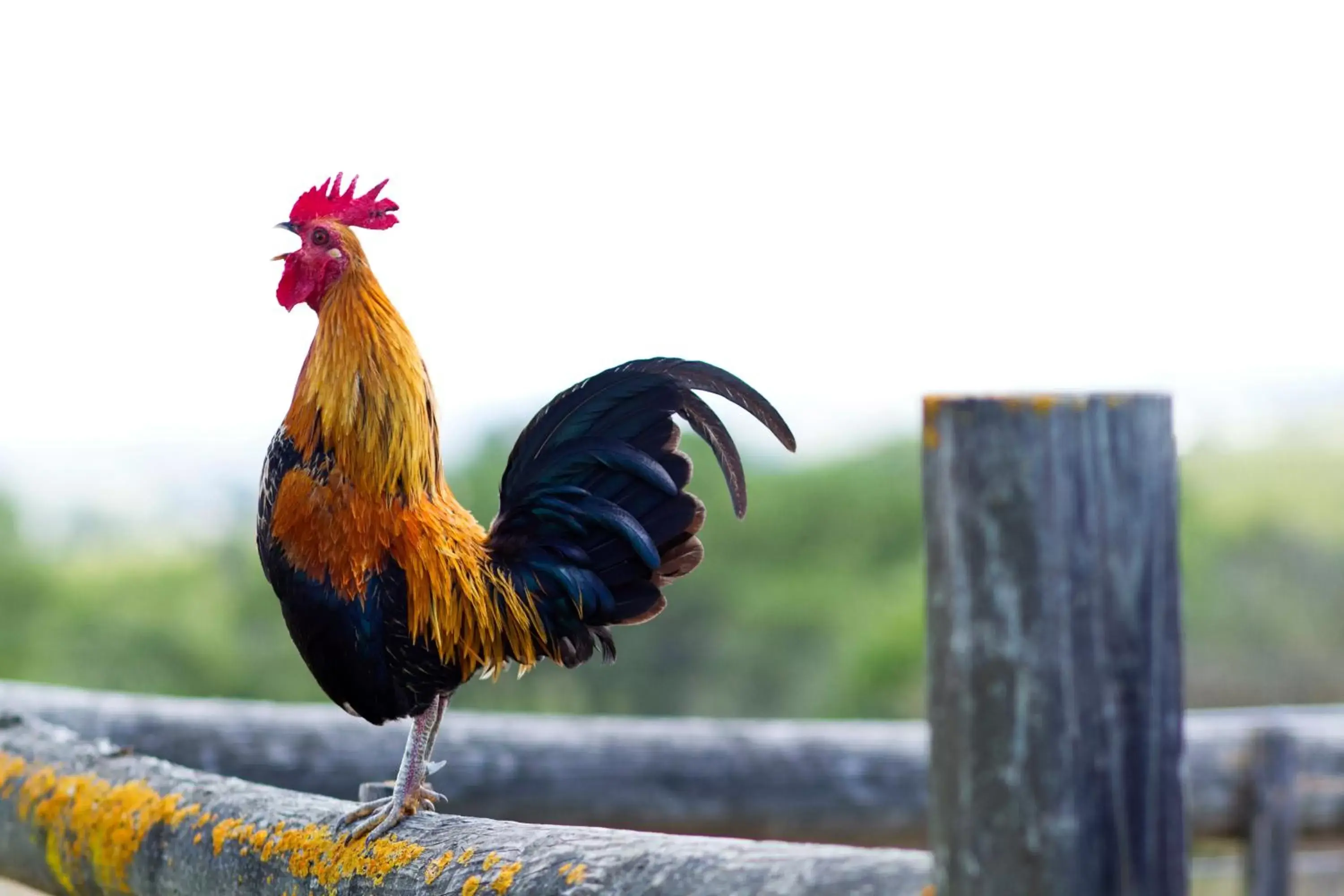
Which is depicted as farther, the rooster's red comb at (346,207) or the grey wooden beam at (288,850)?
the rooster's red comb at (346,207)

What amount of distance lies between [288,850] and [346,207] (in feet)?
3.28

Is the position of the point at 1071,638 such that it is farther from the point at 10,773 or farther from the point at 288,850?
the point at 10,773

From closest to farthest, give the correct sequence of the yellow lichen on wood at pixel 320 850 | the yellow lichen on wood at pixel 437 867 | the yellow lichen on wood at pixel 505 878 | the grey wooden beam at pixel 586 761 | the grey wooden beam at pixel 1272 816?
1. the yellow lichen on wood at pixel 505 878
2. the yellow lichen on wood at pixel 437 867
3. the yellow lichen on wood at pixel 320 850
4. the grey wooden beam at pixel 586 761
5. the grey wooden beam at pixel 1272 816

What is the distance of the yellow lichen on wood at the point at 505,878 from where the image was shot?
1582mm

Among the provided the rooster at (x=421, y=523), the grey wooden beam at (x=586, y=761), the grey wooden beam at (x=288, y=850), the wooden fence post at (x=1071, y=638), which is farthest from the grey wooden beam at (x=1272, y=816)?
the wooden fence post at (x=1071, y=638)

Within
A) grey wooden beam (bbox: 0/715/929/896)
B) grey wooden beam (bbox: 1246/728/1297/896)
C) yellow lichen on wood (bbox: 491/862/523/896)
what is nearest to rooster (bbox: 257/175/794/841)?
grey wooden beam (bbox: 0/715/929/896)

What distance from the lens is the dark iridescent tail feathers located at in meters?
1.98

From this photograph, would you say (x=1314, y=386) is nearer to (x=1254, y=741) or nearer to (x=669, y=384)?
(x=1254, y=741)

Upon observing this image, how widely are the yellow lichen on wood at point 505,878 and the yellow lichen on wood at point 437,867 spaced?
0.46ft

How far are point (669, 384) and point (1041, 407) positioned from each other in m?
0.94

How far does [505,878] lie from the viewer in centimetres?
159

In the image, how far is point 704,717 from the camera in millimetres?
8250

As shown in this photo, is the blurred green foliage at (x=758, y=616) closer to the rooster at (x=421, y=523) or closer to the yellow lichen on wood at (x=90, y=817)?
the yellow lichen on wood at (x=90, y=817)

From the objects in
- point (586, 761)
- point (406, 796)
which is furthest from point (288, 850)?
point (586, 761)
